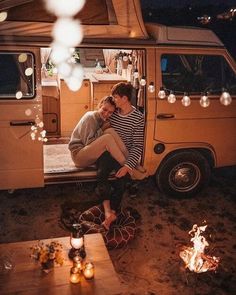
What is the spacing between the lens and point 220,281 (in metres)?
4.19

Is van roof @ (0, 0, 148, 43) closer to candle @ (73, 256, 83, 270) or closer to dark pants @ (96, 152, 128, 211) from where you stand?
dark pants @ (96, 152, 128, 211)

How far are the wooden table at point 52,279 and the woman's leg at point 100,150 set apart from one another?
187cm

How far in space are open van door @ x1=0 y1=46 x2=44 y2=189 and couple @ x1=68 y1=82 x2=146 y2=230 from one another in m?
0.71

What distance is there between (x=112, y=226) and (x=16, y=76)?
2461mm

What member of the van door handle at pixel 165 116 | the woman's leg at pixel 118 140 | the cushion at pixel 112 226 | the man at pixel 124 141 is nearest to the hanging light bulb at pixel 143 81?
the man at pixel 124 141

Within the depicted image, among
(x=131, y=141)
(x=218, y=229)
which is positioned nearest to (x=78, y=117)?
(x=131, y=141)

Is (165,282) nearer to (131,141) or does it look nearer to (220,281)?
(220,281)

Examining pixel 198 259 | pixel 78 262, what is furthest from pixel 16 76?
pixel 198 259

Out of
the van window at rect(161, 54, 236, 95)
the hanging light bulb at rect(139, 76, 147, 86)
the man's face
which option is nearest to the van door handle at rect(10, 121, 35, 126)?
the man's face

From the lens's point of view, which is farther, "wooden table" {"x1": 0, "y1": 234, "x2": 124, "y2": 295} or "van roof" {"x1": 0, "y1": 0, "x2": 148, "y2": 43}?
"van roof" {"x1": 0, "y1": 0, "x2": 148, "y2": 43}

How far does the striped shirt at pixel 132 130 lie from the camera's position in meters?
5.24

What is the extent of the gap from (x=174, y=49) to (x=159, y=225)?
2.67 m

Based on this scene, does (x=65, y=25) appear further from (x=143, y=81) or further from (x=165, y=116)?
(x=165, y=116)

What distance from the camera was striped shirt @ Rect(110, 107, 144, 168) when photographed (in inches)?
206
